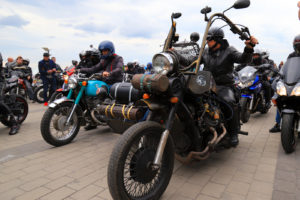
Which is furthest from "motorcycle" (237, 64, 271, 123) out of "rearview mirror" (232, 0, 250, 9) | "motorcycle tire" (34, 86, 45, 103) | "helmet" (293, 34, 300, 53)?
"motorcycle tire" (34, 86, 45, 103)

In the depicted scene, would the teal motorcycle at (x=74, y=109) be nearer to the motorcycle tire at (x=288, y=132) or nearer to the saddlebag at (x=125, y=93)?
the saddlebag at (x=125, y=93)

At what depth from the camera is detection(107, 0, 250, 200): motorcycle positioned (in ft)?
6.51

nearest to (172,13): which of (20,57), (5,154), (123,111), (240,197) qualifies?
(123,111)

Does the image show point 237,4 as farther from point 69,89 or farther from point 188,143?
point 69,89

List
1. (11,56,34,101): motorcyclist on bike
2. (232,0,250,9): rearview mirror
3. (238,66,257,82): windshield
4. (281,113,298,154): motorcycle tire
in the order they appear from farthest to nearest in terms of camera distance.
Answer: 1. (11,56,34,101): motorcyclist on bike
2. (238,66,257,82): windshield
3. (281,113,298,154): motorcycle tire
4. (232,0,250,9): rearview mirror

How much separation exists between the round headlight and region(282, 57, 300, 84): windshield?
8.62 feet

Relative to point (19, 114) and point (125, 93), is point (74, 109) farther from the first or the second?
point (19, 114)

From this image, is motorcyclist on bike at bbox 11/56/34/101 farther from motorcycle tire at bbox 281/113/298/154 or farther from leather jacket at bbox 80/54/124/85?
motorcycle tire at bbox 281/113/298/154

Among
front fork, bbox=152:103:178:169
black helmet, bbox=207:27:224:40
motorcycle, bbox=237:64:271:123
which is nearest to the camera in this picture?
front fork, bbox=152:103:178:169

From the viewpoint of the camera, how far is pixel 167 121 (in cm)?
231

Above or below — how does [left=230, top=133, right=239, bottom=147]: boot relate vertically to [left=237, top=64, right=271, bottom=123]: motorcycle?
below

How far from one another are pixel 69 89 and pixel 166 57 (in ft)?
9.25

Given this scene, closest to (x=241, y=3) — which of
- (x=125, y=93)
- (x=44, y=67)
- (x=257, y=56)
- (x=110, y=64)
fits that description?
(x=125, y=93)

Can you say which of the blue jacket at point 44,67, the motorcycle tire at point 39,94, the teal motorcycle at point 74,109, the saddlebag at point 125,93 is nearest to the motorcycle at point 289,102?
the saddlebag at point 125,93
